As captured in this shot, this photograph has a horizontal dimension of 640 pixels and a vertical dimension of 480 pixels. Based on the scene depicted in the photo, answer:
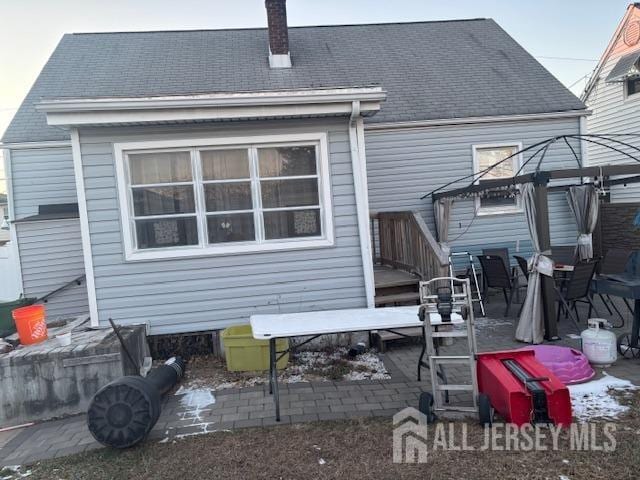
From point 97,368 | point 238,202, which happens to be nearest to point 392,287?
point 238,202

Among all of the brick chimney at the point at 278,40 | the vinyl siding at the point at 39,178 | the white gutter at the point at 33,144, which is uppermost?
the brick chimney at the point at 278,40

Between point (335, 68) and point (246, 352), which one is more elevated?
point (335, 68)

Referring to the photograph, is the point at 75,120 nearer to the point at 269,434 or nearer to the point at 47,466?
the point at 47,466

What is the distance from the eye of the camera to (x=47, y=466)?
3133 mm

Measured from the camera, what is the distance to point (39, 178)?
856 cm

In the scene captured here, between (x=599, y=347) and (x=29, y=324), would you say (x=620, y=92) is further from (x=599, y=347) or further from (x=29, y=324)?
(x=29, y=324)

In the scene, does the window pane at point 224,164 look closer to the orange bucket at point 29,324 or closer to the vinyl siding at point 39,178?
the orange bucket at point 29,324

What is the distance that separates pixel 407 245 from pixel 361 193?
1.48m

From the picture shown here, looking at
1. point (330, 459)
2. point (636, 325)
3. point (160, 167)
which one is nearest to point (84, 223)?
point (160, 167)

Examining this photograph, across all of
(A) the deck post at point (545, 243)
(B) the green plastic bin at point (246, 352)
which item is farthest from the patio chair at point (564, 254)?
(B) the green plastic bin at point (246, 352)

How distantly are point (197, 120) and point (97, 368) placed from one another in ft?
9.04

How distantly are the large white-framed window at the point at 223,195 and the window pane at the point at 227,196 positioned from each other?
1 cm

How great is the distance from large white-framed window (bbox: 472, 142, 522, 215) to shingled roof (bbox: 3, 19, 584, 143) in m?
0.68

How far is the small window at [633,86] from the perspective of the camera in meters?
11.3
